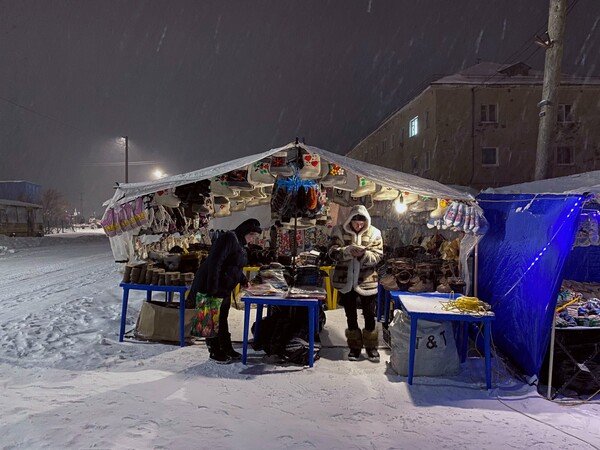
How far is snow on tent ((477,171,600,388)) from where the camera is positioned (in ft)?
16.0

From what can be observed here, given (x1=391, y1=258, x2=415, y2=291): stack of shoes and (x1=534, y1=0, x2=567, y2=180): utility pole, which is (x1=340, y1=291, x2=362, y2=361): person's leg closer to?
(x1=391, y1=258, x2=415, y2=291): stack of shoes

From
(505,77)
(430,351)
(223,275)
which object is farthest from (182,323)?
(505,77)

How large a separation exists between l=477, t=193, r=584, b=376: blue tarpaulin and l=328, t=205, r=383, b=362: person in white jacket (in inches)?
68.1

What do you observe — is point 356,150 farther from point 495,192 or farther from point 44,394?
point 44,394

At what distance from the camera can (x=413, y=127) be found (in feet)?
95.1

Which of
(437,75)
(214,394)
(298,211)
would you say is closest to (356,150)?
(437,75)

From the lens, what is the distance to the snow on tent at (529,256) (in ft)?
16.0

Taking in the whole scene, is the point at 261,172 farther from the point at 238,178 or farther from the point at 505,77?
the point at 505,77

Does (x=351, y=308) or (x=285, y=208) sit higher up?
(x=285, y=208)

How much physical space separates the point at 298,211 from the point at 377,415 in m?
3.82

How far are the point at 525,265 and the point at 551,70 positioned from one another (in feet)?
22.0

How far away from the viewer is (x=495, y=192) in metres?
6.96

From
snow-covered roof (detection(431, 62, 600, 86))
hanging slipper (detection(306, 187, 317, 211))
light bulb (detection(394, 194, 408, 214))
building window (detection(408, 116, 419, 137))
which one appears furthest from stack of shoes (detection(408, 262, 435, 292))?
building window (detection(408, 116, 419, 137))

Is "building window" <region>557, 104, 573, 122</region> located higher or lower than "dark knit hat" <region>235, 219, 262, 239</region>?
higher
